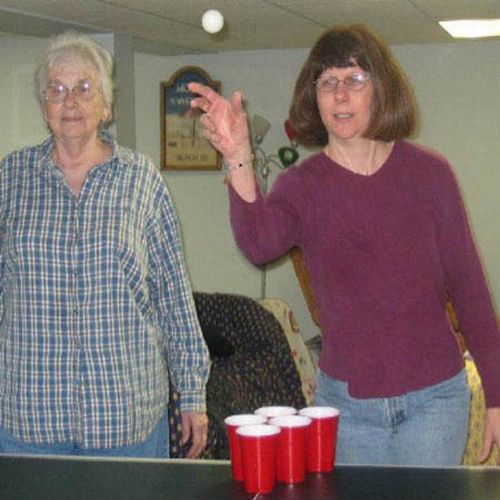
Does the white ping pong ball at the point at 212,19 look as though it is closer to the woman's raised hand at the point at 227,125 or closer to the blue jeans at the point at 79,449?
the blue jeans at the point at 79,449

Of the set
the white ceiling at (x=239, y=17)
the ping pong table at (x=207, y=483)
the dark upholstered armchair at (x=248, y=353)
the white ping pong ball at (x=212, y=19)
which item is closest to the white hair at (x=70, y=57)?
the ping pong table at (x=207, y=483)

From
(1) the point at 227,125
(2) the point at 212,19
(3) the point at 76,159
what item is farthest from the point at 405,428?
(2) the point at 212,19

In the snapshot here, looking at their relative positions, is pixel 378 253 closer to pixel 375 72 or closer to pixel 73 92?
pixel 375 72

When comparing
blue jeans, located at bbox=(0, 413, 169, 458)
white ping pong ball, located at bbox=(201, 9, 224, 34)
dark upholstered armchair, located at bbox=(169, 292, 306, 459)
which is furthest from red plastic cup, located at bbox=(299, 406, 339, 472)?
white ping pong ball, located at bbox=(201, 9, 224, 34)

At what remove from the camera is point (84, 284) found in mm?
2029

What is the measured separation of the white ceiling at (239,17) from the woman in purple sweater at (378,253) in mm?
2459

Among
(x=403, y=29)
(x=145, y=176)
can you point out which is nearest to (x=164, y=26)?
(x=403, y=29)

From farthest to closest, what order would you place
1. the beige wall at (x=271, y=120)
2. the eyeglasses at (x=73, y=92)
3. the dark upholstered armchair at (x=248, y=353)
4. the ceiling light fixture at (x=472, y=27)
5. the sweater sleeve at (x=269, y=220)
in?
the beige wall at (x=271, y=120)
the ceiling light fixture at (x=472, y=27)
the dark upholstered armchair at (x=248, y=353)
the eyeglasses at (x=73, y=92)
the sweater sleeve at (x=269, y=220)

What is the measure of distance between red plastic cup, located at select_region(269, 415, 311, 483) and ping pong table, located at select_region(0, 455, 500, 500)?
16mm

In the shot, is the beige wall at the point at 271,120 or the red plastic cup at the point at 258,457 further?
the beige wall at the point at 271,120

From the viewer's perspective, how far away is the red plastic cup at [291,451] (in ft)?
5.18

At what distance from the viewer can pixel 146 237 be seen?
214cm

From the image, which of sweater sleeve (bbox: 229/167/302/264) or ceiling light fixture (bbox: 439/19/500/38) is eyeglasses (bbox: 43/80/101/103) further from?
ceiling light fixture (bbox: 439/19/500/38)

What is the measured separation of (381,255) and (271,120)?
4698 millimetres
